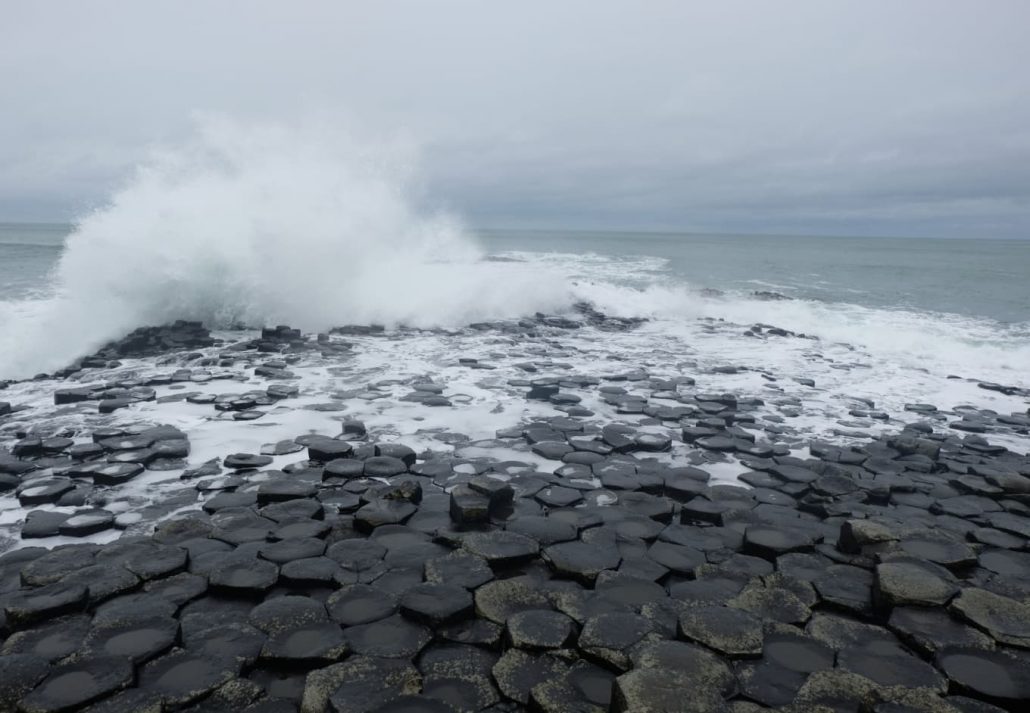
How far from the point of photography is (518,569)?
176 inches

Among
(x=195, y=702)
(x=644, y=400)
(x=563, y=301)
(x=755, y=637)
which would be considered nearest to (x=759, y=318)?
(x=563, y=301)

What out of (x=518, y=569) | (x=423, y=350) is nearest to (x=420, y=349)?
(x=423, y=350)

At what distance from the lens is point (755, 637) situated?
3646 millimetres

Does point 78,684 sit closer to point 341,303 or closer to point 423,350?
point 423,350

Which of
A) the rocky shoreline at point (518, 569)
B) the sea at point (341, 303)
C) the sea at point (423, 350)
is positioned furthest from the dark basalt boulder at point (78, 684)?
the sea at point (341, 303)

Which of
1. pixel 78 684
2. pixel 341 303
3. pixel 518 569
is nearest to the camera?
pixel 78 684

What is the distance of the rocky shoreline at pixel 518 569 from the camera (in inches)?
128

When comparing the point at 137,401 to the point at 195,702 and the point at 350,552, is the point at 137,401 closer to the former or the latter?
the point at 350,552

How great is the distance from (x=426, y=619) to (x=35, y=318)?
15.7 meters

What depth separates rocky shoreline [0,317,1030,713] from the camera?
326 centimetres

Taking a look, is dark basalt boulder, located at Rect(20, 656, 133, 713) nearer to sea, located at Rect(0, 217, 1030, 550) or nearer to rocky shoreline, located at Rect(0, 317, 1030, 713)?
rocky shoreline, located at Rect(0, 317, 1030, 713)

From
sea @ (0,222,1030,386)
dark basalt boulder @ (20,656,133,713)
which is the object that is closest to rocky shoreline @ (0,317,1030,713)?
dark basalt boulder @ (20,656,133,713)

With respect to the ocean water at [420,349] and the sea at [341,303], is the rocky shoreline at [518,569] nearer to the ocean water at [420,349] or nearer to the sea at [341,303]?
the ocean water at [420,349]

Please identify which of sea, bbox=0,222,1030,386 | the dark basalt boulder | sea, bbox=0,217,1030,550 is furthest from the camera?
sea, bbox=0,222,1030,386
